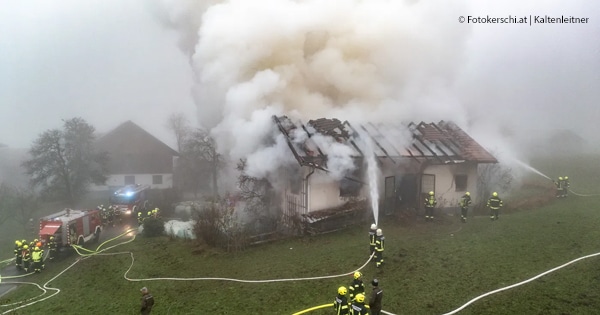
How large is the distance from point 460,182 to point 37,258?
63.1 feet

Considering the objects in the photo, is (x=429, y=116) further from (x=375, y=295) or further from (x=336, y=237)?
(x=375, y=295)

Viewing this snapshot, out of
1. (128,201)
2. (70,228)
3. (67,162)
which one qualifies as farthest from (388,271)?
(67,162)

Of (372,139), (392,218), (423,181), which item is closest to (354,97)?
(372,139)

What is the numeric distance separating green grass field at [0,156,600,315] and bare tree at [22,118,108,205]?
48.7ft

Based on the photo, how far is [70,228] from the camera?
16.2 metres

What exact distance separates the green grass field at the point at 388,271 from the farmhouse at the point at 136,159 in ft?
68.9

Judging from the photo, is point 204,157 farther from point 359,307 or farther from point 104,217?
point 359,307

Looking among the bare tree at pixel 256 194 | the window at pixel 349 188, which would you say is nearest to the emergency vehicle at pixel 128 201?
the bare tree at pixel 256 194

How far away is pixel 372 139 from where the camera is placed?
710 inches

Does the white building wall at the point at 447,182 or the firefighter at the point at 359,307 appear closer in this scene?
the firefighter at the point at 359,307

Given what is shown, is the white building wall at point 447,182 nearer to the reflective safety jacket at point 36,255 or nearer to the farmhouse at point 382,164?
the farmhouse at point 382,164

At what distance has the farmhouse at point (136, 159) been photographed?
34897mm

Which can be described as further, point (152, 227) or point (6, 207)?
point (6, 207)

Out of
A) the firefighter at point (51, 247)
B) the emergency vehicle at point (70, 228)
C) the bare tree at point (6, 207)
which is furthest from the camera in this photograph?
the bare tree at point (6, 207)
